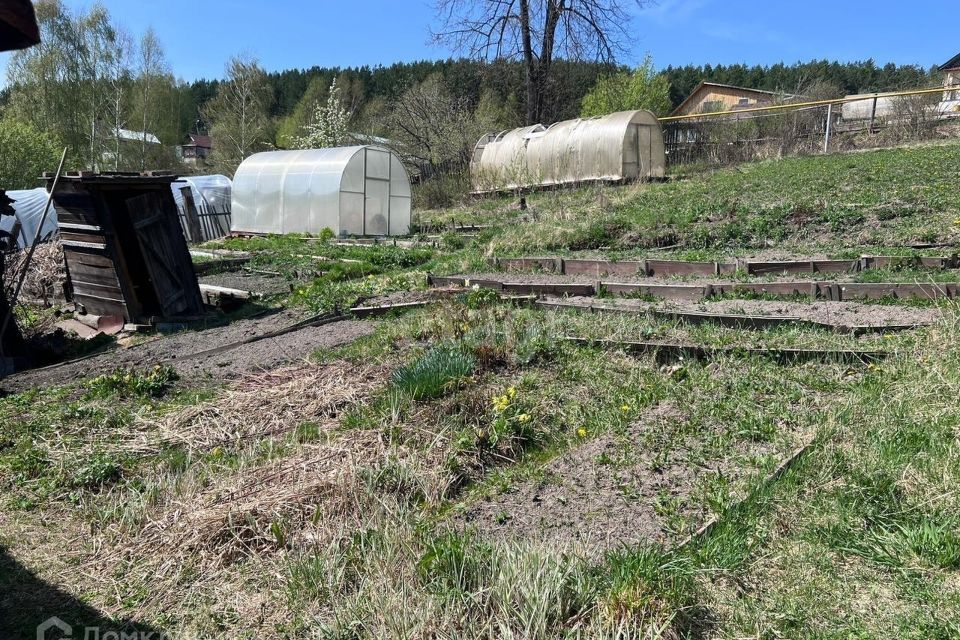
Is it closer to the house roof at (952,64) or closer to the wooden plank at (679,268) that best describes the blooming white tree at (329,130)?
the wooden plank at (679,268)

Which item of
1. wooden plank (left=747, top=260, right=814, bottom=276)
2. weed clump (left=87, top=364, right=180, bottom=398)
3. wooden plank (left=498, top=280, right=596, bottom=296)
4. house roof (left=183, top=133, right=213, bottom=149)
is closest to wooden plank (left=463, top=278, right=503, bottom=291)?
wooden plank (left=498, top=280, right=596, bottom=296)

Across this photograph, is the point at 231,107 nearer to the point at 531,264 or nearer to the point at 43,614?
the point at 531,264

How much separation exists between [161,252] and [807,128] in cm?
1994

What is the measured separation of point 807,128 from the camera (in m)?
22.0

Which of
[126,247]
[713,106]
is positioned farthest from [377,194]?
[713,106]

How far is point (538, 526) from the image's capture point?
3.21 metres

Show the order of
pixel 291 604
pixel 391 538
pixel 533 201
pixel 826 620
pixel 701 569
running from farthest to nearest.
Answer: pixel 533 201
pixel 391 538
pixel 291 604
pixel 701 569
pixel 826 620

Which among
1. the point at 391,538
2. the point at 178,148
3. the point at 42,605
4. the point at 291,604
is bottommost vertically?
the point at 42,605

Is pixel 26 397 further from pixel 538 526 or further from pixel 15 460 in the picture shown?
pixel 538 526

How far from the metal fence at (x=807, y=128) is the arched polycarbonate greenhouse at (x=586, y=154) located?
1.87 m

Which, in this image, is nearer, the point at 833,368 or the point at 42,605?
the point at 42,605

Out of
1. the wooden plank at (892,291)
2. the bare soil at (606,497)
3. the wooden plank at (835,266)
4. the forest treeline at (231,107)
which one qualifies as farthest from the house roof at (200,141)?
the bare soil at (606,497)

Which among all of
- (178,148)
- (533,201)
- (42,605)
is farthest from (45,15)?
(42,605)

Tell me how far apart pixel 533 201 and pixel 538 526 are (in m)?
15.7
